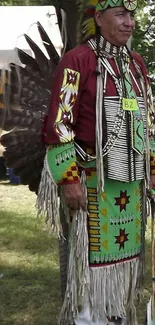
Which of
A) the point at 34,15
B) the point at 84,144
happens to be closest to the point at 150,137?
the point at 84,144

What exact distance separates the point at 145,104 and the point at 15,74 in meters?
0.74

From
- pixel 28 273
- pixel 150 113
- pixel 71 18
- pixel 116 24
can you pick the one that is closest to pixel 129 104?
pixel 150 113

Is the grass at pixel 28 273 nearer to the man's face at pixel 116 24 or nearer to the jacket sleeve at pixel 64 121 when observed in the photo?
the jacket sleeve at pixel 64 121

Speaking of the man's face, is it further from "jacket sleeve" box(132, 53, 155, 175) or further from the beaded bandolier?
"jacket sleeve" box(132, 53, 155, 175)

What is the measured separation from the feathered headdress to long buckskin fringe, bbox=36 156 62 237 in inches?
23.1

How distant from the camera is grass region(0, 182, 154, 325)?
11.2 feet

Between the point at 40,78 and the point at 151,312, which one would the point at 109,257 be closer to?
the point at 151,312

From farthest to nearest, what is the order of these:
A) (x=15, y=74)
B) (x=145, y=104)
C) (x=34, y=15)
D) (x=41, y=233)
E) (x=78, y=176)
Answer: (x=34, y=15), (x=41, y=233), (x=15, y=74), (x=145, y=104), (x=78, y=176)

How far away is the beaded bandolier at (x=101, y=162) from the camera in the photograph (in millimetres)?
2344

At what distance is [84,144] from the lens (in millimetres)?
2441

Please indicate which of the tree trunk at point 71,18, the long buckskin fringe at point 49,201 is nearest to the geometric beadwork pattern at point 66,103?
the long buckskin fringe at point 49,201

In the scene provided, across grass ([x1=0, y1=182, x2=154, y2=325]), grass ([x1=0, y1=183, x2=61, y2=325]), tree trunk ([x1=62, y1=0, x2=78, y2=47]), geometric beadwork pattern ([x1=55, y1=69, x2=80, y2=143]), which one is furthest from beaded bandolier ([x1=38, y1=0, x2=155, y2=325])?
grass ([x1=0, y1=183, x2=61, y2=325])

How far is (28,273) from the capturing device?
13.5 ft

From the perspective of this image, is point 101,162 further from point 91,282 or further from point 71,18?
point 71,18
